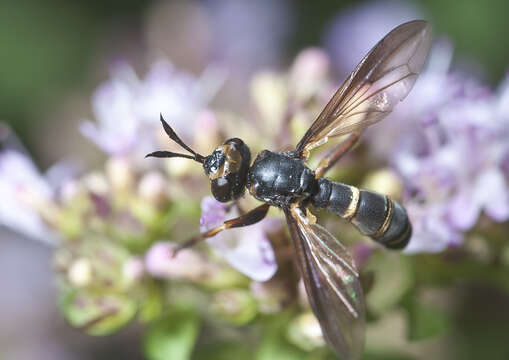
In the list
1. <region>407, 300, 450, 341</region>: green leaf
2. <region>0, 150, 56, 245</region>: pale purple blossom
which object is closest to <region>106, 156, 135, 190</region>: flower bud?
<region>0, 150, 56, 245</region>: pale purple blossom

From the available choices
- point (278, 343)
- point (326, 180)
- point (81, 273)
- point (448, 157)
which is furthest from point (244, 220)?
point (448, 157)

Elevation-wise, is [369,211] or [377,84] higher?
[377,84]

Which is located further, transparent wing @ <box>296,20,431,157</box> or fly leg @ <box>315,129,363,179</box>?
fly leg @ <box>315,129,363,179</box>

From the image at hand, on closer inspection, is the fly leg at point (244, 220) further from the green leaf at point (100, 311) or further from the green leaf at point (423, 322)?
the green leaf at point (423, 322)

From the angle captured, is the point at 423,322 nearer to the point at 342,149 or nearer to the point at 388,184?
the point at 388,184

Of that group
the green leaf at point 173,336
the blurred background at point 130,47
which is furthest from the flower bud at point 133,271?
the blurred background at point 130,47

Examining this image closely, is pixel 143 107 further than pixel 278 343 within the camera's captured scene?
Yes

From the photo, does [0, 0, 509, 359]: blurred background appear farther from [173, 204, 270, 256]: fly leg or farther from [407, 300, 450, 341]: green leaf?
[173, 204, 270, 256]: fly leg
